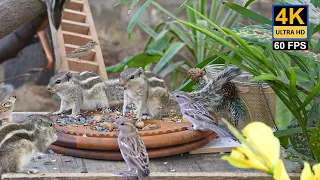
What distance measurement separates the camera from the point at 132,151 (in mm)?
1891

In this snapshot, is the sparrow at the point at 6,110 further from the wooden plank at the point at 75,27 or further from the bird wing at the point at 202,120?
the wooden plank at the point at 75,27

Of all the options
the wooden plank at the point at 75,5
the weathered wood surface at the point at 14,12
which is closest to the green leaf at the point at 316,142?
the weathered wood surface at the point at 14,12

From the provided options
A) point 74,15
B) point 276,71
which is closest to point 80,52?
point 74,15

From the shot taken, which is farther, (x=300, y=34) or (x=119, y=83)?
(x=119, y=83)

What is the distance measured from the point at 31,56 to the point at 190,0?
4.08 m

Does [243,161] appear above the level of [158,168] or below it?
above

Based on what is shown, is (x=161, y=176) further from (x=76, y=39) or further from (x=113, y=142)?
(x=76, y=39)

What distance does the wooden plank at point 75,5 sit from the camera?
390 cm

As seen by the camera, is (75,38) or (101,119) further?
(75,38)

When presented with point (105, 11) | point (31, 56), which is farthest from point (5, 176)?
point (105, 11)

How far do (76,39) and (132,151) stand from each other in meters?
1.84

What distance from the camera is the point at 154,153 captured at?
2.13 meters

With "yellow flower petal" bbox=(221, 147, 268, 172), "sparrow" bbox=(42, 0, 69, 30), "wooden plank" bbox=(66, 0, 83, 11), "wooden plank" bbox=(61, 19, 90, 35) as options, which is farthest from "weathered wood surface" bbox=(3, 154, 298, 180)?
"wooden plank" bbox=(66, 0, 83, 11)

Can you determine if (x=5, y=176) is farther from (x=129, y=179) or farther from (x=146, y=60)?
(x=146, y=60)
